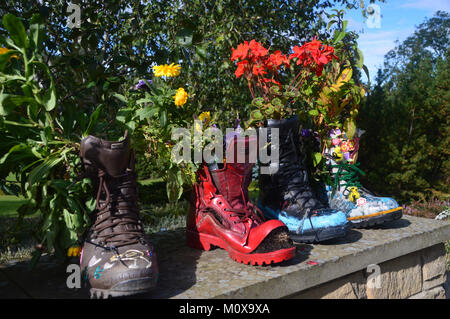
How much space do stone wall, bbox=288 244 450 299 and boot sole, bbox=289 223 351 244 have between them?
190 millimetres

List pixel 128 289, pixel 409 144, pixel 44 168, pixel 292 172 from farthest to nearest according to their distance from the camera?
pixel 409 144, pixel 292 172, pixel 44 168, pixel 128 289

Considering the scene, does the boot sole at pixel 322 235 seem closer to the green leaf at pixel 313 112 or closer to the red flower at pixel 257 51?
the green leaf at pixel 313 112

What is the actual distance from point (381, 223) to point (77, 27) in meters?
1.86

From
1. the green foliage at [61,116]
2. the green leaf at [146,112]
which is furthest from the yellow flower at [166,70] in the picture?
the green leaf at [146,112]

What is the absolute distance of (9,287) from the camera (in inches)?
53.9

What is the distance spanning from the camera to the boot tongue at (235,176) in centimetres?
161

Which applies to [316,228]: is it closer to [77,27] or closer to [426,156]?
[77,27]

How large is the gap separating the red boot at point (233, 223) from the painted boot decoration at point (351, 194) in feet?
1.95

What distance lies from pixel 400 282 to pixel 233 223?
1.06m

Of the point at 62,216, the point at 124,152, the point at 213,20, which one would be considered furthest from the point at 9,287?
the point at 213,20

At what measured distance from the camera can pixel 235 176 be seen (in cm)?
166

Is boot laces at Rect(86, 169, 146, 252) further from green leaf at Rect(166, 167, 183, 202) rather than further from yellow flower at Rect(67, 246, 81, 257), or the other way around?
green leaf at Rect(166, 167, 183, 202)

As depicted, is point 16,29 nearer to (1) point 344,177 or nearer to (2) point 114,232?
(2) point 114,232

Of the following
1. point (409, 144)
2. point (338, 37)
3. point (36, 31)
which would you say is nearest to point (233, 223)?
point (36, 31)
